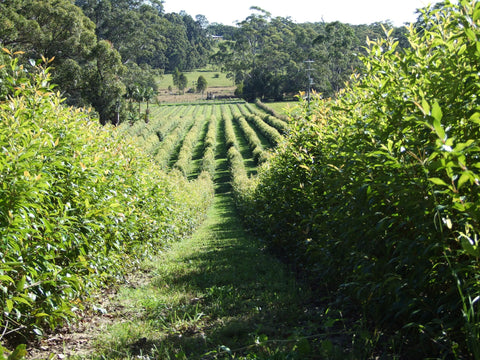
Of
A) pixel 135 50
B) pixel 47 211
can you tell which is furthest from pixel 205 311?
pixel 135 50

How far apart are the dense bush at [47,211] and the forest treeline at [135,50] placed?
2.16 ft

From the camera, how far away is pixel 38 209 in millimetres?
3379

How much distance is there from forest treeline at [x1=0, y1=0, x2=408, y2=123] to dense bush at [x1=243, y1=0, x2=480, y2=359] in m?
0.89

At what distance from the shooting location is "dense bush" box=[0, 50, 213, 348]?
3.06 m

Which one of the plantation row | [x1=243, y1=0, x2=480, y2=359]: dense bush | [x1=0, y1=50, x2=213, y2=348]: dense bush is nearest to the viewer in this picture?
[x1=243, y1=0, x2=480, y2=359]: dense bush

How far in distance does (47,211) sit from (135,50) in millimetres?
57738

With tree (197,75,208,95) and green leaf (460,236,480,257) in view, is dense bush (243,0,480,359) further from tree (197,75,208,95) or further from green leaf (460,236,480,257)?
tree (197,75,208,95)

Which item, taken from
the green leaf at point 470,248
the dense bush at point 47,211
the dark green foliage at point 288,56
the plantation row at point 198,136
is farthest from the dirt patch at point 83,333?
the dark green foliage at point 288,56

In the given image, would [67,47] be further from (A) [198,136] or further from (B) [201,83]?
(B) [201,83]

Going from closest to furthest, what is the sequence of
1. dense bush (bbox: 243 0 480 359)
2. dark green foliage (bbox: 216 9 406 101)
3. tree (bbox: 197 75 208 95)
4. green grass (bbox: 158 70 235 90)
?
dense bush (bbox: 243 0 480 359), dark green foliage (bbox: 216 9 406 101), tree (bbox: 197 75 208 95), green grass (bbox: 158 70 235 90)

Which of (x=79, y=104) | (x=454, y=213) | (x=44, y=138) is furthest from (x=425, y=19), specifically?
(x=79, y=104)

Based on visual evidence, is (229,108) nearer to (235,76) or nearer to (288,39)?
(235,76)

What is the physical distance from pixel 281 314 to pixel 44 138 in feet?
9.90

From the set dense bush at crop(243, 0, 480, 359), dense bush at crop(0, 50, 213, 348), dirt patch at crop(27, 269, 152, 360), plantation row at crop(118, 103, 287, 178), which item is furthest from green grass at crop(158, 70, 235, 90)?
dense bush at crop(243, 0, 480, 359)
